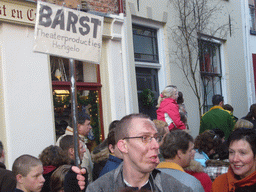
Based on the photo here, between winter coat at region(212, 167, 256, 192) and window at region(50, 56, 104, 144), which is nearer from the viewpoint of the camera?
winter coat at region(212, 167, 256, 192)

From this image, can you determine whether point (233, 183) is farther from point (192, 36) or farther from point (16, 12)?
point (192, 36)

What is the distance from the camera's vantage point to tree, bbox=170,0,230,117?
439 inches

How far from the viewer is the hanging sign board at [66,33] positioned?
3514 millimetres

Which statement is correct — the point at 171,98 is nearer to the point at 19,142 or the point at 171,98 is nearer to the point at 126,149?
the point at 19,142

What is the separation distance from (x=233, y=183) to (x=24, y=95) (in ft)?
14.3

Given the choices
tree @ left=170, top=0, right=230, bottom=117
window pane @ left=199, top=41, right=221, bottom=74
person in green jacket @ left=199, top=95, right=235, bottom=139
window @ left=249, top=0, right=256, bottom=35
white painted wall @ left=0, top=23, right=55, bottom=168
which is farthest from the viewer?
window @ left=249, top=0, right=256, bottom=35

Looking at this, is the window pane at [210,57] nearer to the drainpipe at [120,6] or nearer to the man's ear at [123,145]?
the drainpipe at [120,6]

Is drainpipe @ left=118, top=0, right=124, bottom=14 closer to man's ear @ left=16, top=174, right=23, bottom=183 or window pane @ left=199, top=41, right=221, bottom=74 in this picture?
window pane @ left=199, top=41, right=221, bottom=74

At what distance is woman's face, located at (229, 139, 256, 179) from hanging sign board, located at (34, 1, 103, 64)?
1.53 metres

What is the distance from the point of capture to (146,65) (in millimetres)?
10148

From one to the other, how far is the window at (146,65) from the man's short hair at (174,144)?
5.92m

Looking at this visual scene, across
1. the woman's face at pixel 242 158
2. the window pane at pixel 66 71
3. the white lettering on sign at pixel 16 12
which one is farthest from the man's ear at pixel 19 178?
the window pane at pixel 66 71

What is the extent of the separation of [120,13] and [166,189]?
23.4 ft

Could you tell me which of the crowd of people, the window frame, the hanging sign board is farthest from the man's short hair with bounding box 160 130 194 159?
the window frame
